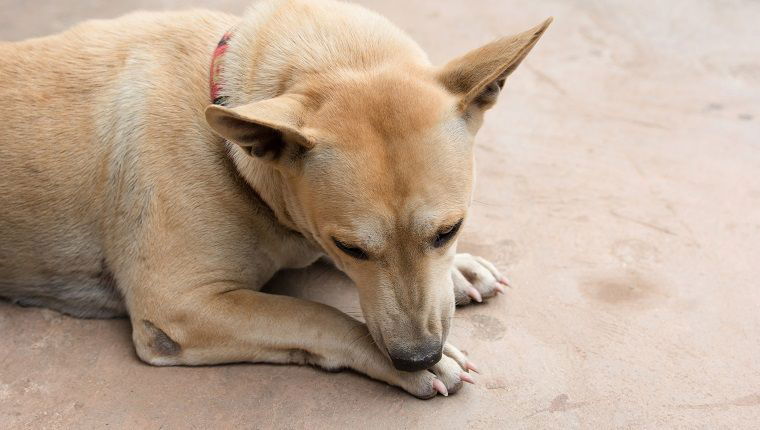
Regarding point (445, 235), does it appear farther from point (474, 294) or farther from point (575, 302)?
point (575, 302)

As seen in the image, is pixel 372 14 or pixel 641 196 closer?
pixel 372 14

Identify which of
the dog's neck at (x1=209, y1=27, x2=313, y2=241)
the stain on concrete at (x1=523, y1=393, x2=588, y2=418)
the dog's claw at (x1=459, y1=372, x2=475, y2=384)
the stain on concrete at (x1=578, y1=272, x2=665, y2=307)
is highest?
the dog's neck at (x1=209, y1=27, x2=313, y2=241)

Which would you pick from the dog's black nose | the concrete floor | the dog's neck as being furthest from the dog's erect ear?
the concrete floor

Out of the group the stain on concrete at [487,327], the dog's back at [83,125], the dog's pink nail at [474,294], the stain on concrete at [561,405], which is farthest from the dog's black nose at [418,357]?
the dog's back at [83,125]

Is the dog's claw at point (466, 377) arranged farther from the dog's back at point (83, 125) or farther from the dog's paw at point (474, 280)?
the dog's back at point (83, 125)

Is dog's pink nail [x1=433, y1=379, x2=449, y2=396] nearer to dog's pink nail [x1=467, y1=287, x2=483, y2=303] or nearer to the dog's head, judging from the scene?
the dog's head

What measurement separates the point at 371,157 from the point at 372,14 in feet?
2.91

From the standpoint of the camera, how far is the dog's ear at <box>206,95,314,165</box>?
250cm

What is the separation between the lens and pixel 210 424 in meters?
2.99

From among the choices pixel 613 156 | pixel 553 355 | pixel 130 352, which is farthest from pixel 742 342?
pixel 130 352

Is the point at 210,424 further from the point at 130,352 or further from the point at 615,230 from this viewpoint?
the point at 615,230

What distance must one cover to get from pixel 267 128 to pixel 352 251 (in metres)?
0.54

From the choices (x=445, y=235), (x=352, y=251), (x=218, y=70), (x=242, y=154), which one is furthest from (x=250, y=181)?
(x=445, y=235)

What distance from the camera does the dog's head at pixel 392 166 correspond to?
266 cm
